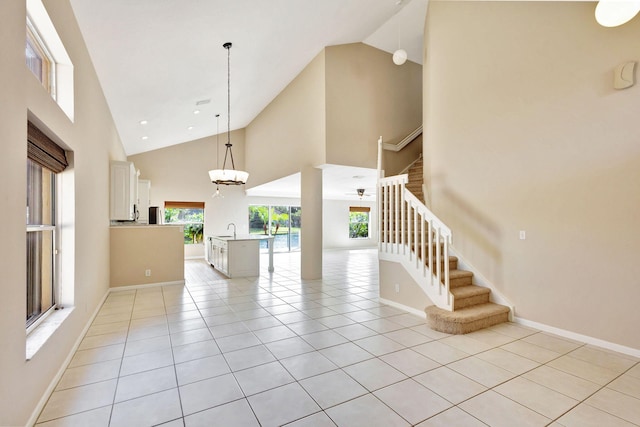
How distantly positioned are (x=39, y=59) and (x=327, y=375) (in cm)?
359

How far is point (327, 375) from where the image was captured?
2480 millimetres

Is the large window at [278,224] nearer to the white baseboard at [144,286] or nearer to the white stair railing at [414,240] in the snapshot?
the white baseboard at [144,286]

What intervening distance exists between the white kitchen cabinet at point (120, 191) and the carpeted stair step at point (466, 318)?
17.7 ft

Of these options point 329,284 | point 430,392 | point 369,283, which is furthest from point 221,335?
point 369,283

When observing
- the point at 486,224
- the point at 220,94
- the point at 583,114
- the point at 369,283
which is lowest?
the point at 369,283

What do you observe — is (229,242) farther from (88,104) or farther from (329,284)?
(88,104)

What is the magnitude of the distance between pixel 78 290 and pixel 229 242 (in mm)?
3618

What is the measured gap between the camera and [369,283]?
613 cm

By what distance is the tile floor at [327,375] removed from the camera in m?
1.99

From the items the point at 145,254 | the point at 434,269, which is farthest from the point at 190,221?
the point at 434,269

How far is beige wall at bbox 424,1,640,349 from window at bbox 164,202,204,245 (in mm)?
7879

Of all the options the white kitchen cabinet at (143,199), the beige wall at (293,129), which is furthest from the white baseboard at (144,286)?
the beige wall at (293,129)

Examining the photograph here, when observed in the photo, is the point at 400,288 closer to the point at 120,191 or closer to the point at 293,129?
the point at 293,129

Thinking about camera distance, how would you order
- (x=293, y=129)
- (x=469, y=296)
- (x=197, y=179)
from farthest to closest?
1. (x=197, y=179)
2. (x=293, y=129)
3. (x=469, y=296)
